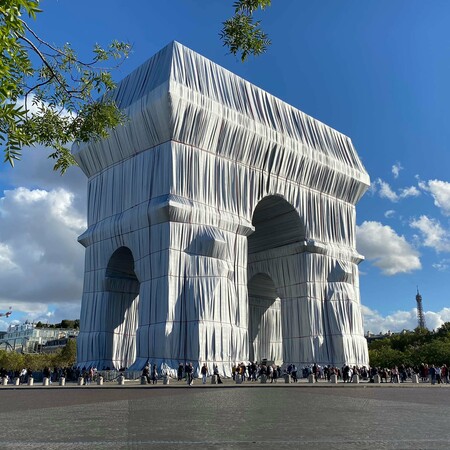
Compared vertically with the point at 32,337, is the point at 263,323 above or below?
below

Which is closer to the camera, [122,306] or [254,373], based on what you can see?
[254,373]

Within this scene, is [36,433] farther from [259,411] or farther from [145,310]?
[145,310]

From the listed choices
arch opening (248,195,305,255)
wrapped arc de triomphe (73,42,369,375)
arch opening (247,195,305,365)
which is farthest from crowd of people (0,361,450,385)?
arch opening (248,195,305,255)

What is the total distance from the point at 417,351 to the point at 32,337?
119 metres

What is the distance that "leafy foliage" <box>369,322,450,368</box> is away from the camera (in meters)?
61.6

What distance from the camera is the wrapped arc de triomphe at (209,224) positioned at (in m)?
32.8

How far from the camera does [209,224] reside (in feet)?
114

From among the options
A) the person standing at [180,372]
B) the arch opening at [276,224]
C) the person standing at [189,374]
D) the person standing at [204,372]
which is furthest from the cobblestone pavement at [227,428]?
the arch opening at [276,224]

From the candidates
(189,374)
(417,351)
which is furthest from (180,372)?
(417,351)

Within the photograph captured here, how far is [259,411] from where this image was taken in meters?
12.5

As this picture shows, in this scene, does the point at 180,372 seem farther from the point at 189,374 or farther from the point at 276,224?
the point at 276,224

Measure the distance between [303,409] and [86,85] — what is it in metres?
9.08

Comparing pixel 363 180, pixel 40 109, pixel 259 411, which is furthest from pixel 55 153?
pixel 363 180

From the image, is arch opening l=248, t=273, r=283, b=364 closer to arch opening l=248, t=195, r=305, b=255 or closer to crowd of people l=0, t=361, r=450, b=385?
arch opening l=248, t=195, r=305, b=255
